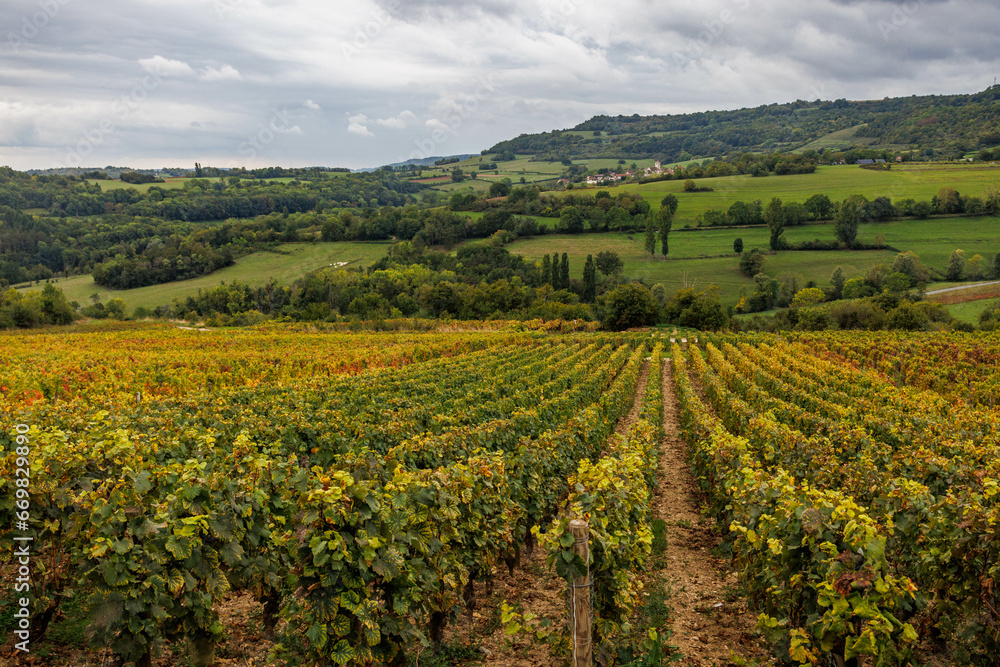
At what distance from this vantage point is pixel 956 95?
18612 cm

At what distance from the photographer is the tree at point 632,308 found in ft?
218

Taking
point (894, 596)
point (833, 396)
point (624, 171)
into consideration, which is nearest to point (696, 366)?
point (833, 396)

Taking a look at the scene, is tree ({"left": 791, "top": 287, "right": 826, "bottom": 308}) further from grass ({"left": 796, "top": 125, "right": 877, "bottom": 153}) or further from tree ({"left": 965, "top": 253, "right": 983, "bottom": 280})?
grass ({"left": 796, "top": 125, "right": 877, "bottom": 153})

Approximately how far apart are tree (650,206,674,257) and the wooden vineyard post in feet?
304

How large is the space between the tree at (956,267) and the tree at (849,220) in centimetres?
1279

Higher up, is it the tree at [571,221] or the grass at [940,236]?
the tree at [571,221]

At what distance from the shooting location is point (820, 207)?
306ft

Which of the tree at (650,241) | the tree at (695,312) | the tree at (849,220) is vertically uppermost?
the tree at (849,220)

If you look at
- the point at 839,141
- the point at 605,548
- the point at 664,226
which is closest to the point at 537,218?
the point at 664,226

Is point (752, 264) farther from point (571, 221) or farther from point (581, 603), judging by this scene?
point (581, 603)

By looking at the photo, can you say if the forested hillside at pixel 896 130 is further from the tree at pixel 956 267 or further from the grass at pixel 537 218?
the grass at pixel 537 218

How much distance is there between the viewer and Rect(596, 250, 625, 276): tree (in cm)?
9112

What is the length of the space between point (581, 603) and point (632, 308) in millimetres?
63214

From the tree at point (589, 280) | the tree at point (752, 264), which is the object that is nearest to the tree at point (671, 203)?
the tree at point (752, 264)
